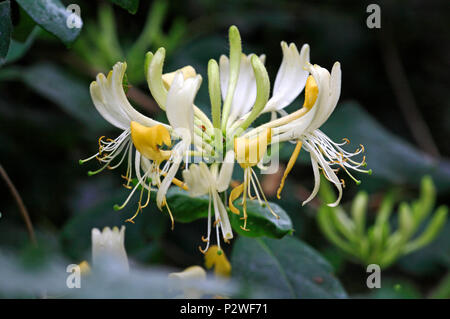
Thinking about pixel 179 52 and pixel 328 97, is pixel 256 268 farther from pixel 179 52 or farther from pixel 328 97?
pixel 179 52

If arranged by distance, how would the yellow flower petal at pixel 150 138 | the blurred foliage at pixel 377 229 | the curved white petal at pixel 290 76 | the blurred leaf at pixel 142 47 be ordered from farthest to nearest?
the blurred leaf at pixel 142 47 < the blurred foliage at pixel 377 229 < the curved white petal at pixel 290 76 < the yellow flower petal at pixel 150 138

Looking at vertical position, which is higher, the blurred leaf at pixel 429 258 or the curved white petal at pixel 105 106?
the curved white petal at pixel 105 106

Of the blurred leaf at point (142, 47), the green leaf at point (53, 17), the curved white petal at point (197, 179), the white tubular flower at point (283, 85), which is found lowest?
the curved white petal at point (197, 179)


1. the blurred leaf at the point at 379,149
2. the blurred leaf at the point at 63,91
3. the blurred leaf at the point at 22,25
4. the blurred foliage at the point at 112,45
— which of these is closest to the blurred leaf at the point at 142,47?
the blurred foliage at the point at 112,45

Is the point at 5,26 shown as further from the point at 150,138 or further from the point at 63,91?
the point at 63,91

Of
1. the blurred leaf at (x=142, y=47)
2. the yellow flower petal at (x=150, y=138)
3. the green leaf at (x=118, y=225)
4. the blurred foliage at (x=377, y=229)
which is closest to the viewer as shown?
the yellow flower petal at (x=150, y=138)

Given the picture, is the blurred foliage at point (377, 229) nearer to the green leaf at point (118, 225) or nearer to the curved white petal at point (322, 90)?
the green leaf at point (118, 225)

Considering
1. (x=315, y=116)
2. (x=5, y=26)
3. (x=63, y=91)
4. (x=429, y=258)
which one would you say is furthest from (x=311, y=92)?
(x=429, y=258)

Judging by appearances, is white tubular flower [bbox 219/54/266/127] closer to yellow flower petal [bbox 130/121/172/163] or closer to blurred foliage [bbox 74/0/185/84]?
yellow flower petal [bbox 130/121/172/163]
